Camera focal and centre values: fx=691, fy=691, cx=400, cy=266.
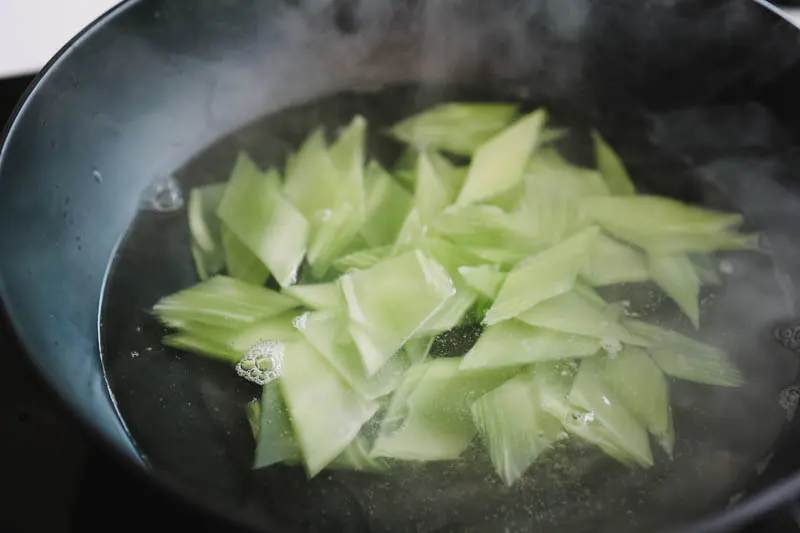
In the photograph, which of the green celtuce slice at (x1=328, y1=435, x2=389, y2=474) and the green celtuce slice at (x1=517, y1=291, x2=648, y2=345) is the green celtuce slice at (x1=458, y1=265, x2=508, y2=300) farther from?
the green celtuce slice at (x1=328, y1=435, x2=389, y2=474)

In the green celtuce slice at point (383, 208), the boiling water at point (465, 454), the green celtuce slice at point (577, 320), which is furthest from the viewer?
the green celtuce slice at point (383, 208)

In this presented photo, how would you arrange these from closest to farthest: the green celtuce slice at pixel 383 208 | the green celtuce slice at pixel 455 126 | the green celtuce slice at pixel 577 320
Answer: the green celtuce slice at pixel 577 320 → the green celtuce slice at pixel 383 208 → the green celtuce slice at pixel 455 126

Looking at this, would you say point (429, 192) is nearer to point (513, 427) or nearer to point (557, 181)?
point (557, 181)

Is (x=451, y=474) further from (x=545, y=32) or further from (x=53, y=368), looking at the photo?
(x=545, y=32)

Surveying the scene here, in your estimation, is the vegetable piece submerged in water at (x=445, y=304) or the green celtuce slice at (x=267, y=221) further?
the green celtuce slice at (x=267, y=221)

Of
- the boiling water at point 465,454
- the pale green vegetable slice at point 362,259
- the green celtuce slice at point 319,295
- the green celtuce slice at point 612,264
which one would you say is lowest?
the boiling water at point 465,454

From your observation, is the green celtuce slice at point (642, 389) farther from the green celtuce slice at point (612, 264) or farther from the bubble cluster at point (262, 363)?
the bubble cluster at point (262, 363)

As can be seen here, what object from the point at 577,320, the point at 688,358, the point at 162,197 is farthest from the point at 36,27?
the point at 688,358

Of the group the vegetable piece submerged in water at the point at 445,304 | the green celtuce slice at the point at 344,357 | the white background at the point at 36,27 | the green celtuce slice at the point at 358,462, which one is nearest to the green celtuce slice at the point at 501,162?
the vegetable piece submerged in water at the point at 445,304
